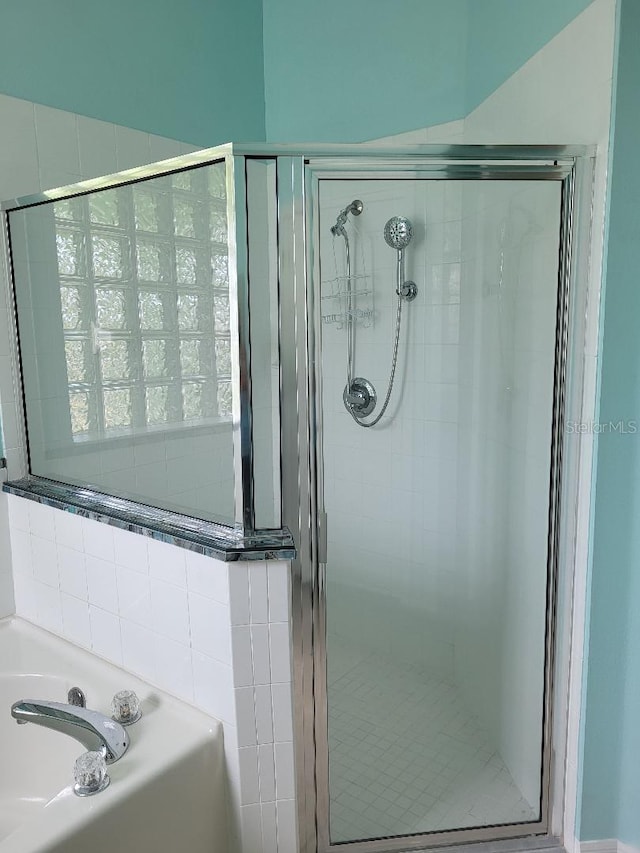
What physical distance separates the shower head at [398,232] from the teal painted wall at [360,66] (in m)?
0.65

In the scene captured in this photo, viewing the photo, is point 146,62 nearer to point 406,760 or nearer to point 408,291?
point 408,291

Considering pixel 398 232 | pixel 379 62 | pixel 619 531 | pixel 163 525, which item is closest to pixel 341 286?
pixel 398 232

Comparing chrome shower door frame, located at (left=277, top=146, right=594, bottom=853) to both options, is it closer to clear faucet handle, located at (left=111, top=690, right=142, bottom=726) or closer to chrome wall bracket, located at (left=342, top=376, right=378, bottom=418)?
chrome wall bracket, located at (left=342, top=376, right=378, bottom=418)

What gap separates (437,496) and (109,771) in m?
1.27

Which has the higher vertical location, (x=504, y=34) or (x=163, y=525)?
(x=504, y=34)

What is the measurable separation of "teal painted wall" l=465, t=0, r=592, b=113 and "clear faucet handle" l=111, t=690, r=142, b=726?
1.96 m

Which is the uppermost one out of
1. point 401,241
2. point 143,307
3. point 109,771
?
point 401,241

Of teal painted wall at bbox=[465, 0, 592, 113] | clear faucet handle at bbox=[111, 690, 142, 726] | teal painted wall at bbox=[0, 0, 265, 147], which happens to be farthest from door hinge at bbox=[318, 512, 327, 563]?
teal painted wall at bbox=[0, 0, 265, 147]

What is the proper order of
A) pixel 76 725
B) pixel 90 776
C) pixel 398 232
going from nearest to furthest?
pixel 90 776
pixel 76 725
pixel 398 232

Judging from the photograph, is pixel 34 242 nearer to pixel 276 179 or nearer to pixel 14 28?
pixel 14 28

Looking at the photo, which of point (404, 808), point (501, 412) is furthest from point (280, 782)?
point (501, 412)

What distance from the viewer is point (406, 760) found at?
193 centimetres

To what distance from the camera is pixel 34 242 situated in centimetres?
185

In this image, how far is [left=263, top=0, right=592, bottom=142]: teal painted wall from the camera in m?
2.01
